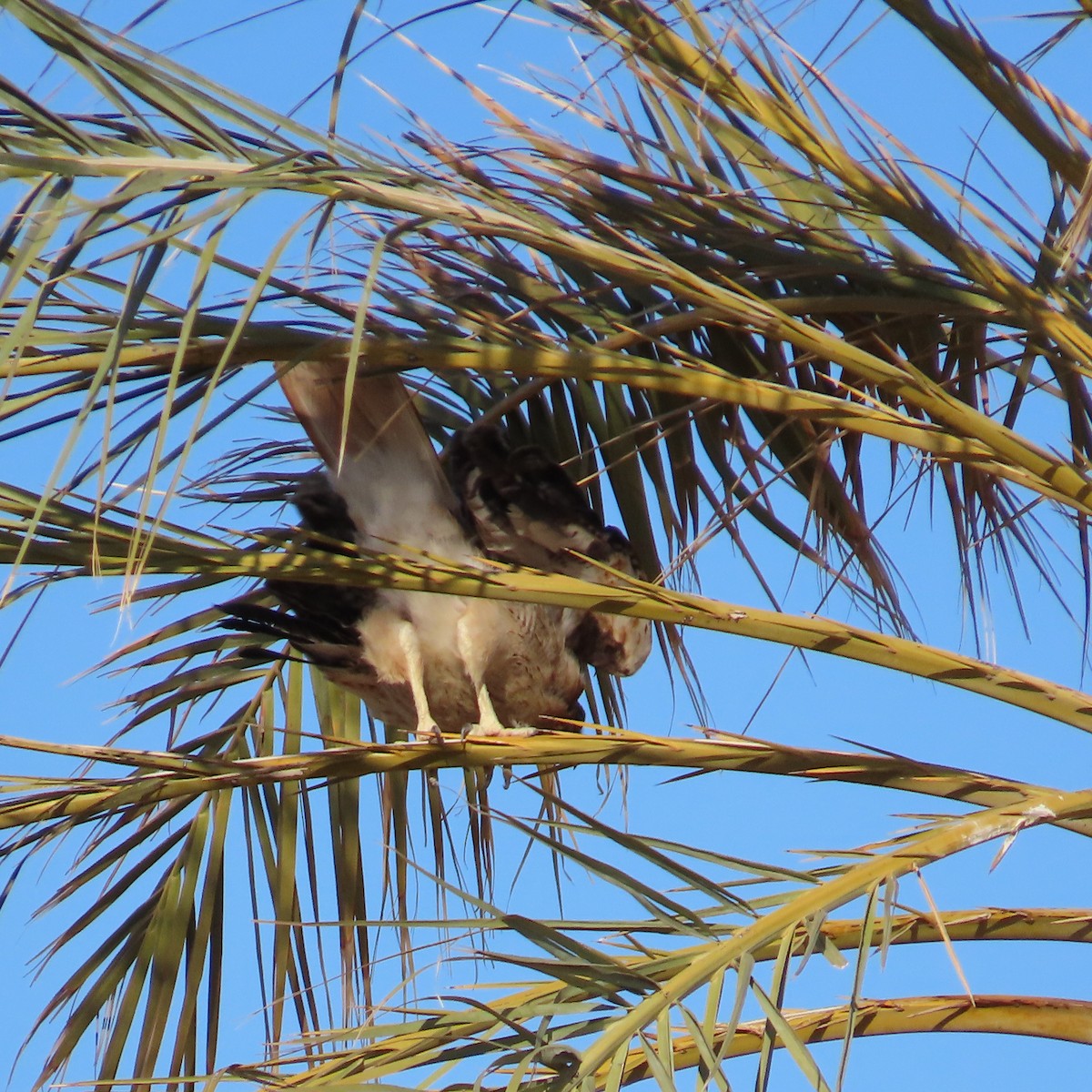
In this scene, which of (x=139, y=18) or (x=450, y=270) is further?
(x=450, y=270)

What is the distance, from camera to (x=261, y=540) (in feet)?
7.73

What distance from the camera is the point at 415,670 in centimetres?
321

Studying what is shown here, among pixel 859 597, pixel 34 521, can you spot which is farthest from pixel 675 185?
pixel 34 521

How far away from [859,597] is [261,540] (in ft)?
3.74

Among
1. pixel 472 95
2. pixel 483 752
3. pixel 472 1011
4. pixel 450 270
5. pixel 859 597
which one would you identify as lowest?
pixel 472 1011

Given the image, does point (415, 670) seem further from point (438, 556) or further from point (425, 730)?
A: point (438, 556)

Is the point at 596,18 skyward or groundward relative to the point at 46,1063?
skyward

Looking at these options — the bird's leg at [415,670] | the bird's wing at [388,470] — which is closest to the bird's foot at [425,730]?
the bird's leg at [415,670]

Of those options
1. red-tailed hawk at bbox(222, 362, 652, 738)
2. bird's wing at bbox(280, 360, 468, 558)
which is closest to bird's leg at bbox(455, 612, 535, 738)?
red-tailed hawk at bbox(222, 362, 652, 738)

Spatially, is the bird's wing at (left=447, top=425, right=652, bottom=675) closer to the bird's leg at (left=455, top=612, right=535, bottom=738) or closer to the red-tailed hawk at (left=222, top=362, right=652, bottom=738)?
the red-tailed hawk at (left=222, top=362, right=652, bottom=738)

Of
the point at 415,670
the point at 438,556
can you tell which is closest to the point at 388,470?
the point at 438,556

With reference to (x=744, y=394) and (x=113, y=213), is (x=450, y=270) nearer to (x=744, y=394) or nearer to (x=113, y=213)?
(x=744, y=394)

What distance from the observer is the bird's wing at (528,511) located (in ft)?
9.84

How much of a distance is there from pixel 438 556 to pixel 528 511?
0.21 metres
